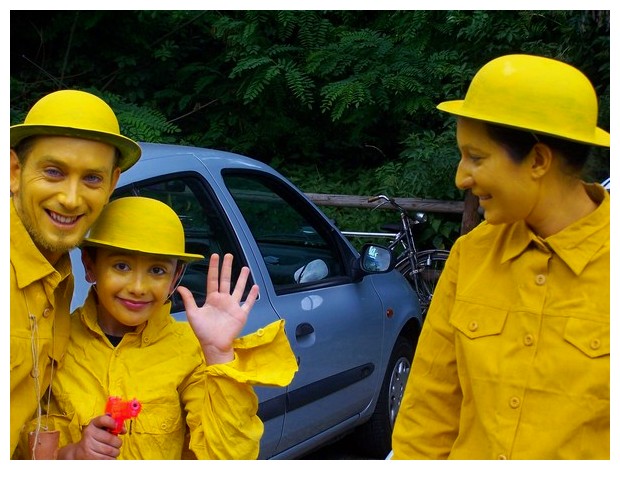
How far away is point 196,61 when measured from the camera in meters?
9.82

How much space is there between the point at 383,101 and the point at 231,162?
14.2 ft

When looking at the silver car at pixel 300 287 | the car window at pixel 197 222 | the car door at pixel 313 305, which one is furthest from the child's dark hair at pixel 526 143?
the car door at pixel 313 305

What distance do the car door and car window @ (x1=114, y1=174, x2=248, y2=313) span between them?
6.8 inches

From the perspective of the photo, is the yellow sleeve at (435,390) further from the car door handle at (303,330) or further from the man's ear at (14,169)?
the car door handle at (303,330)

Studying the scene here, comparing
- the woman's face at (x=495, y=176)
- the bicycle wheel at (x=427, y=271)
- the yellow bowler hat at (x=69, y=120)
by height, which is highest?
the yellow bowler hat at (x=69, y=120)

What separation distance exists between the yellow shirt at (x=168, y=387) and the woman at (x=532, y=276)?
1.82 feet

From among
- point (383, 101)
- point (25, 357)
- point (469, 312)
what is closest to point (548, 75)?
point (469, 312)

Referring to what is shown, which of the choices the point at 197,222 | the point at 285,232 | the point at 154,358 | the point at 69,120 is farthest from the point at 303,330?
the point at 69,120

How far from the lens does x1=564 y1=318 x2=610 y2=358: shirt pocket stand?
182 cm

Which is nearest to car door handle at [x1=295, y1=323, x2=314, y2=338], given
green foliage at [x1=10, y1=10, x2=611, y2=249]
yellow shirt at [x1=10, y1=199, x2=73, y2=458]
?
yellow shirt at [x1=10, y1=199, x2=73, y2=458]

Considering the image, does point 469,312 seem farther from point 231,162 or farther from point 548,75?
point 231,162

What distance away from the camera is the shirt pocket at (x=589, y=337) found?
5.96ft

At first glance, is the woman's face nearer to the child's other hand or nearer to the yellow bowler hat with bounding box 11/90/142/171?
the child's other hand

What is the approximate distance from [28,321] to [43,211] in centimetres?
28
